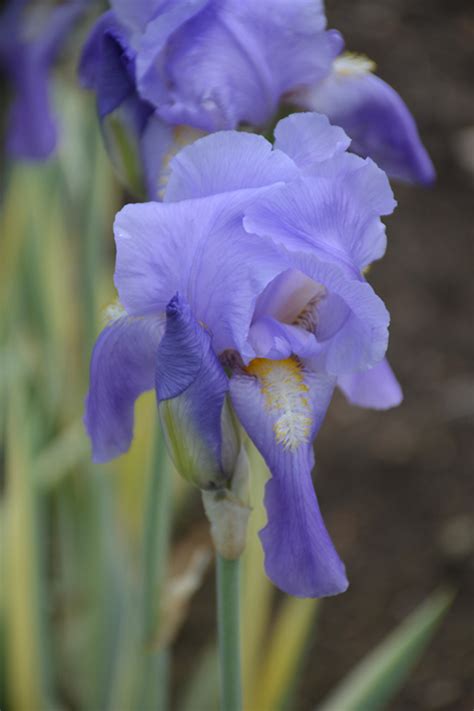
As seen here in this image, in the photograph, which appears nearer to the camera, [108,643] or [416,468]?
[108,643]

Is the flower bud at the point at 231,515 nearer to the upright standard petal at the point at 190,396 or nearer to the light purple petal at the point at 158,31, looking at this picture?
the upright standard petal at the point at 190,396

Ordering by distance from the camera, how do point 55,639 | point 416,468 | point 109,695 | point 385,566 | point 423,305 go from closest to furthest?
point 109,695, point 55,639, point 385,566, point 416,468, point 423,305

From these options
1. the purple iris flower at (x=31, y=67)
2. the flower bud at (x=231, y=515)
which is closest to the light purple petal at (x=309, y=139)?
the flower bud at (x=231, y=515)

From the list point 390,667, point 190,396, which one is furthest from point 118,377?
point 390,667

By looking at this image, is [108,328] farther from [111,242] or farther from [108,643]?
[111,242]

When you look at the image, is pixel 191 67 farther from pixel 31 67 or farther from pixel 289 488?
pixel 31 67

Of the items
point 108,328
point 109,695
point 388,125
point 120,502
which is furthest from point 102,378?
point 120,502

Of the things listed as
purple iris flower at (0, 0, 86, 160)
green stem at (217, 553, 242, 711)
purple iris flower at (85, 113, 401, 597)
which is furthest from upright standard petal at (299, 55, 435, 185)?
purple iris flower at (0, 0, 86, 160)

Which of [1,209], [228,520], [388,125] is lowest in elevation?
[1,209]
